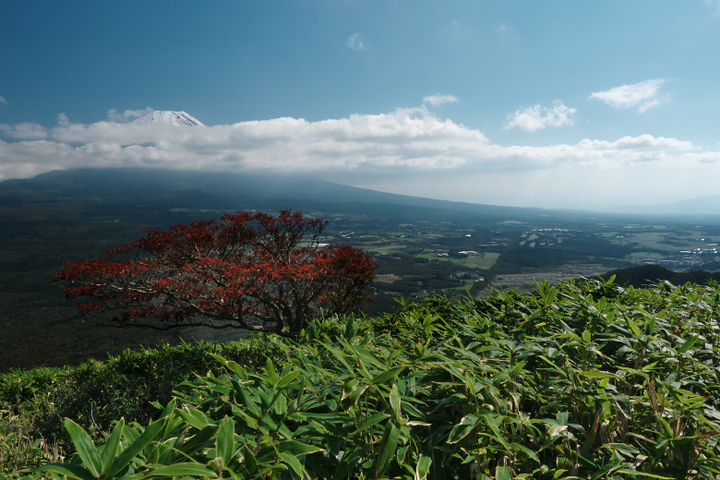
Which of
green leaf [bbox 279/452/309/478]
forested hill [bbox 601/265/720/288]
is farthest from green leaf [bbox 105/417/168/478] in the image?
forested hill [bbox 601/265/720/288]

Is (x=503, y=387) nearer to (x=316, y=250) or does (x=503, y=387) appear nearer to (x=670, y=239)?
(x=316, y=250)

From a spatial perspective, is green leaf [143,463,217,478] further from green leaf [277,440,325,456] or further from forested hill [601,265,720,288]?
forested hill [601,265,720,288]

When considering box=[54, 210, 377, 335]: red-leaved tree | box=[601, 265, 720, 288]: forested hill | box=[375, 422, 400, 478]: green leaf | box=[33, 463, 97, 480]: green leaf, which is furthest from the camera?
box=[601, 265, 720, 288]: forested hill

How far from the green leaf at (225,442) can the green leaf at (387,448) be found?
40 cm

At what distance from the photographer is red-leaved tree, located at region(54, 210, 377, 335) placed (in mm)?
5949

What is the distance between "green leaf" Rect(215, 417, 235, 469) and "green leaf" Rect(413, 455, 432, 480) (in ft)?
1.74

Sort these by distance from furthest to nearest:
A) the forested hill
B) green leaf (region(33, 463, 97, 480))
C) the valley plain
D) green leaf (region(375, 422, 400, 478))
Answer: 1. the valley plain
2. the forested hill
3. green leaf (region(375, 422, 400, 478))
4. green leaf (region(33, 463, 97, 480))

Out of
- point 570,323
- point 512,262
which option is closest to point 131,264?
point 570,323

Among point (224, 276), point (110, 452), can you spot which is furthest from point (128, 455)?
point (224, 276)

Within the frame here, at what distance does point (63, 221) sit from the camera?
3083 inches

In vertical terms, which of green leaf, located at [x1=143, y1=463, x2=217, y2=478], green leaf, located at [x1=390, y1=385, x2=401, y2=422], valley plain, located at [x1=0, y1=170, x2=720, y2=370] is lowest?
valley plain, located at [x1=0, y1=170, x2=720, y2=370]

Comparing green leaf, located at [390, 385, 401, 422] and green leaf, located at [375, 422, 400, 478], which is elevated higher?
green leaf, located at [390, 385, 401, 422]

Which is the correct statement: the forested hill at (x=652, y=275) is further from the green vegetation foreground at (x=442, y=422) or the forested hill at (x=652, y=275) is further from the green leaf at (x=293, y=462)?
the green leaf at (x=293, y=462)

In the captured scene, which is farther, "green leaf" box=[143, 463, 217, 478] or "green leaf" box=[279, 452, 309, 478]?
"green leaf" box=[279, 452, 309, 478]
